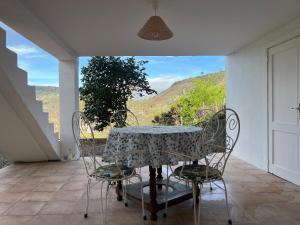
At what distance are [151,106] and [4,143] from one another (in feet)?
12.3

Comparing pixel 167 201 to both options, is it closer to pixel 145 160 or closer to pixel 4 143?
pixel 145 160

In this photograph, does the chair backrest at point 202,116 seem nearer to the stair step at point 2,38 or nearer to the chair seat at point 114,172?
the chair seat at point 114,172

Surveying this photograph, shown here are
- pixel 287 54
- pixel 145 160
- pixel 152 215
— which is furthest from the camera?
pixel 287 54

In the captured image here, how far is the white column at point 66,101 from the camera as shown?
5.48 metres

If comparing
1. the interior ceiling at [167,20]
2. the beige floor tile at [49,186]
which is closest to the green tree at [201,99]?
the interior ceiling at [167,20]

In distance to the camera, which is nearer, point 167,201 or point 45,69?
point 167,201

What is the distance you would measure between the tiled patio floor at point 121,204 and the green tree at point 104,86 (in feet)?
8.58

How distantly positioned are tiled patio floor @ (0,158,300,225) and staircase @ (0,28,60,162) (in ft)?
2.05

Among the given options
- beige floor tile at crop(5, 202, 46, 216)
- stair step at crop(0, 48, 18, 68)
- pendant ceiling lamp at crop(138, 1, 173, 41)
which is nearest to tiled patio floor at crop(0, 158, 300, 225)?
beige floor tile at crop(5, 202, 46, 216)

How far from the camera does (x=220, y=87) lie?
23.8 ft

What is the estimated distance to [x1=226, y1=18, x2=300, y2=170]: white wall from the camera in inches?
172

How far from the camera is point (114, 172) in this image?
8.55 ft

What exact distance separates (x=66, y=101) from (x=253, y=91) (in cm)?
354

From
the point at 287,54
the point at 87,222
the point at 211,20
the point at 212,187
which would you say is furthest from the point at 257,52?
the point at 87,222
